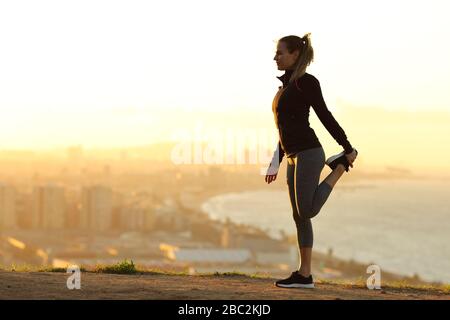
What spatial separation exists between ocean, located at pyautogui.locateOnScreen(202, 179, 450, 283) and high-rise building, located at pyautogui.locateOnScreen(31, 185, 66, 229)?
30646 mm

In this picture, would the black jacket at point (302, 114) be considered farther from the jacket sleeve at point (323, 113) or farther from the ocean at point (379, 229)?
the ocean at point (379, 229)

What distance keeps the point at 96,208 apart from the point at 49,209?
781cm

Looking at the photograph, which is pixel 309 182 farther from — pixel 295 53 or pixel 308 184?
pixel 295 53

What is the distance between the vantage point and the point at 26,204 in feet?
351

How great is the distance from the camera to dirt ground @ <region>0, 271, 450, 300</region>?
677 centimetres

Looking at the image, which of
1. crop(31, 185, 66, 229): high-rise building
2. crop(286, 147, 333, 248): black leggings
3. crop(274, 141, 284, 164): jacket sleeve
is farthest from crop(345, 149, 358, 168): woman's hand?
crop(31, 185, 66, 229): high-rise building

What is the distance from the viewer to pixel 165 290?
719cm

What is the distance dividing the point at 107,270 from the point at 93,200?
106501mm

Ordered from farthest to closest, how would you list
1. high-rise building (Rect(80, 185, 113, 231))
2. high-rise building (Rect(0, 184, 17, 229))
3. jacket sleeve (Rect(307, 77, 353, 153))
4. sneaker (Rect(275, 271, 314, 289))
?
1. high-rise building (Rect(80, 185, 113, 231))
2. high-rise building (Rect(0, 184, 17, 229))
3. sneaker (Rect(275, 271, 314, 289))
4. jacket sleeve (Rect(307, 77, 353, 153))

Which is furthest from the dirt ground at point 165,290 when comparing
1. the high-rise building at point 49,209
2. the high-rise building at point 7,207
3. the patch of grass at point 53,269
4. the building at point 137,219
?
the building at point 137,219

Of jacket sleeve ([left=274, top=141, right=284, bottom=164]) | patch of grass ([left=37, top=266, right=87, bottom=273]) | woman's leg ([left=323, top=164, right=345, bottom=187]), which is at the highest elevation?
jacket sleeve ([left=274, top=141, right=284, bottom=164])

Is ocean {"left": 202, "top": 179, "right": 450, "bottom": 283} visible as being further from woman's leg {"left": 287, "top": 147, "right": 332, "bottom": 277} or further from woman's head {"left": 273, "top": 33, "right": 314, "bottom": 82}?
woman's head {"left": 273, "top": 33, "right": 314, "bottom": 82}
